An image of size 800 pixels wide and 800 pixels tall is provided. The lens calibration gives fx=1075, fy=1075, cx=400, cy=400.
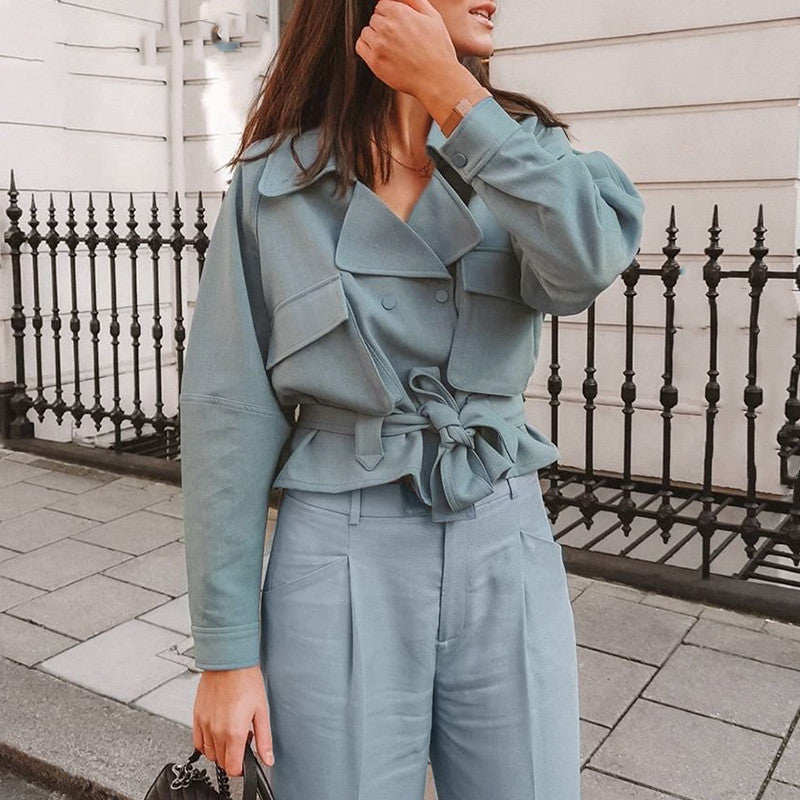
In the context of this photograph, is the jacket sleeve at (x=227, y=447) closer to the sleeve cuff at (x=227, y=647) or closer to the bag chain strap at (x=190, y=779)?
the sleeve cuff at (x=227, y=647)

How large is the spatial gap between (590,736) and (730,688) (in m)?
0.60

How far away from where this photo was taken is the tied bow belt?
1.38m

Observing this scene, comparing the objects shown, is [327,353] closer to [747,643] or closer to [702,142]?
[747,643]

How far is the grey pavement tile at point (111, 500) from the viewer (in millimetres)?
5512

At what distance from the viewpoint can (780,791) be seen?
290 centimetres

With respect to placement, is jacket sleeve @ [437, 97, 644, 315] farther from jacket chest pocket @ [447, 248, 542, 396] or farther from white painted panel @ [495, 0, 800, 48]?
white painted panel @ [495, 0, 800, 48]

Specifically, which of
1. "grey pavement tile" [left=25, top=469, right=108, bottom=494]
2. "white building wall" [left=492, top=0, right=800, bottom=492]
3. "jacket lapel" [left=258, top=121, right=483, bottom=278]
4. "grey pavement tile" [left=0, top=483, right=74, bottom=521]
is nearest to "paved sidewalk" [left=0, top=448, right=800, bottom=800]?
"grey pavement tile" [left=0, top=483, right=74, bottom=521]

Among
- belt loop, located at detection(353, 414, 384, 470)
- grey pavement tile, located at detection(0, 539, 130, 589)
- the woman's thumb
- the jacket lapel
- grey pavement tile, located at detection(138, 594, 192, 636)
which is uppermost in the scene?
the jacket lapel

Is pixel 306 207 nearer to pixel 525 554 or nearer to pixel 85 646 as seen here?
pixel 525 554

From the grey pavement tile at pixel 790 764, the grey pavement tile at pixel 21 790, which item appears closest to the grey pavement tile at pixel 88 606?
the grey pavement tile at pixel 21 790

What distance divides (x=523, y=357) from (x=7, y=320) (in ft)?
19.7

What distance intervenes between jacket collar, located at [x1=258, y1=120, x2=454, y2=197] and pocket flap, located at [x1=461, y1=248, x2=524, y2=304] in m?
0.15

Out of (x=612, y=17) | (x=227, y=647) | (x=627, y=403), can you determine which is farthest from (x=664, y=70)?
(x=227, y=647)

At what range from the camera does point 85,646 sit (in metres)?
3.88
